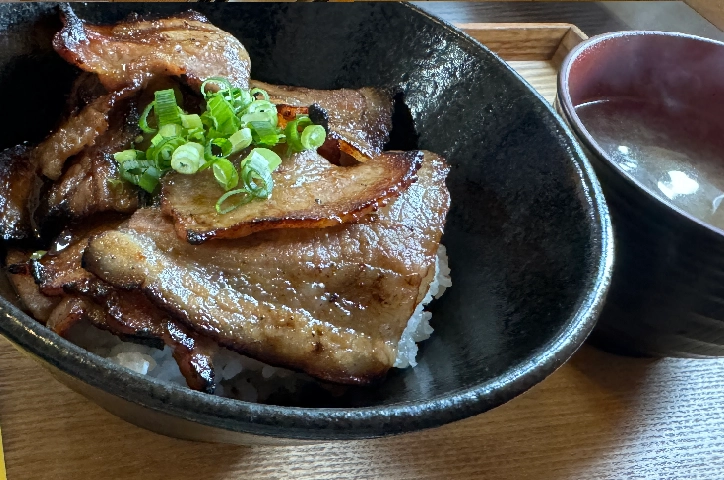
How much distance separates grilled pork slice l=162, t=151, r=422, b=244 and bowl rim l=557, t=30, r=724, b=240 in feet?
1.29

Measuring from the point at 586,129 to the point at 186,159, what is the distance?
3.16 feet

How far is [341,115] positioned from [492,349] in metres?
0.68

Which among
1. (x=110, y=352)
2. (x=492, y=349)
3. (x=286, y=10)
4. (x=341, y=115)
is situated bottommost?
(x=110, y=352)

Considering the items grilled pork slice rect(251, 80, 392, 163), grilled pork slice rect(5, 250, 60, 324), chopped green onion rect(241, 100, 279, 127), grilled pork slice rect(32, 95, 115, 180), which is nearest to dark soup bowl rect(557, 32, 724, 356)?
grilled pork slice rect(251, 80, 392, 163)

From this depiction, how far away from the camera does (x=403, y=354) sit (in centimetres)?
123

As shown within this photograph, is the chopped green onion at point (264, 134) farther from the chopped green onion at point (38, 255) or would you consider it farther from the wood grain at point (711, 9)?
the wood grain at point (711, 9)

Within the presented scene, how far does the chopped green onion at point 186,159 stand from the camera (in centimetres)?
112

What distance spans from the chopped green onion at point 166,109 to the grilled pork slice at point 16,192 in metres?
0.31

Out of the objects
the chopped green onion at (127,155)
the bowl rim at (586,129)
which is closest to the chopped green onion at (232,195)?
the chopped green onion at (127,155)

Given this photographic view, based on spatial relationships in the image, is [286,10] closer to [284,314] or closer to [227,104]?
[227,104]

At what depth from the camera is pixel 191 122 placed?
120 cm

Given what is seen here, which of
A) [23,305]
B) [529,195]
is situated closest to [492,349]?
[529,195]

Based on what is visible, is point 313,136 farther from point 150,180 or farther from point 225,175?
point 150,180

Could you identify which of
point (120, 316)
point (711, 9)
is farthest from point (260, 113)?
point (711, 9)
